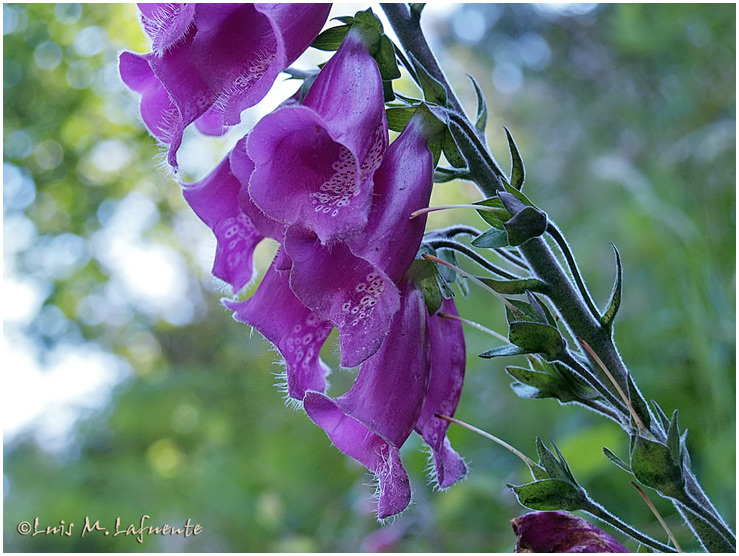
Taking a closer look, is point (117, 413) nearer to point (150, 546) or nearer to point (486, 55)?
point (150, 546)

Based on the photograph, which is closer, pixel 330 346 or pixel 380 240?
pixel 380 240

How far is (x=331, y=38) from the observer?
0.43 m

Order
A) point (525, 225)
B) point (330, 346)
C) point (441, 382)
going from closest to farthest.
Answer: point (525, 225) → point (441, 382) → point (330, 346)

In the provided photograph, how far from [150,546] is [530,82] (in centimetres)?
317

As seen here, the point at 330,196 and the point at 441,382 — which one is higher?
the point at 330,196

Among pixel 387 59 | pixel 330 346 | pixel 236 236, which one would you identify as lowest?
pixel 330 346

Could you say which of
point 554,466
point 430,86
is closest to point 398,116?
point 430,86

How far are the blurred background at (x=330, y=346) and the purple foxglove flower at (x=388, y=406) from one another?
0.57ft

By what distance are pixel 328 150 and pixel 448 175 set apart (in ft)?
0.28

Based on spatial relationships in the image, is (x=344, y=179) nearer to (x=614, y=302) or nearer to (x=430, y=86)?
(x=430, y=86)

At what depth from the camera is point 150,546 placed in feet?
7.80

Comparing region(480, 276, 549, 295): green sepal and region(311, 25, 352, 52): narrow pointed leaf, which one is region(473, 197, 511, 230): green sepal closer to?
region(480, 276, 549, 295): green sepal

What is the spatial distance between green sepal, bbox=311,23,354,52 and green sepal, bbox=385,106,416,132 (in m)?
0.06

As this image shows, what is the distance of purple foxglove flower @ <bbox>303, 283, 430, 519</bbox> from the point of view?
403 millimetres
